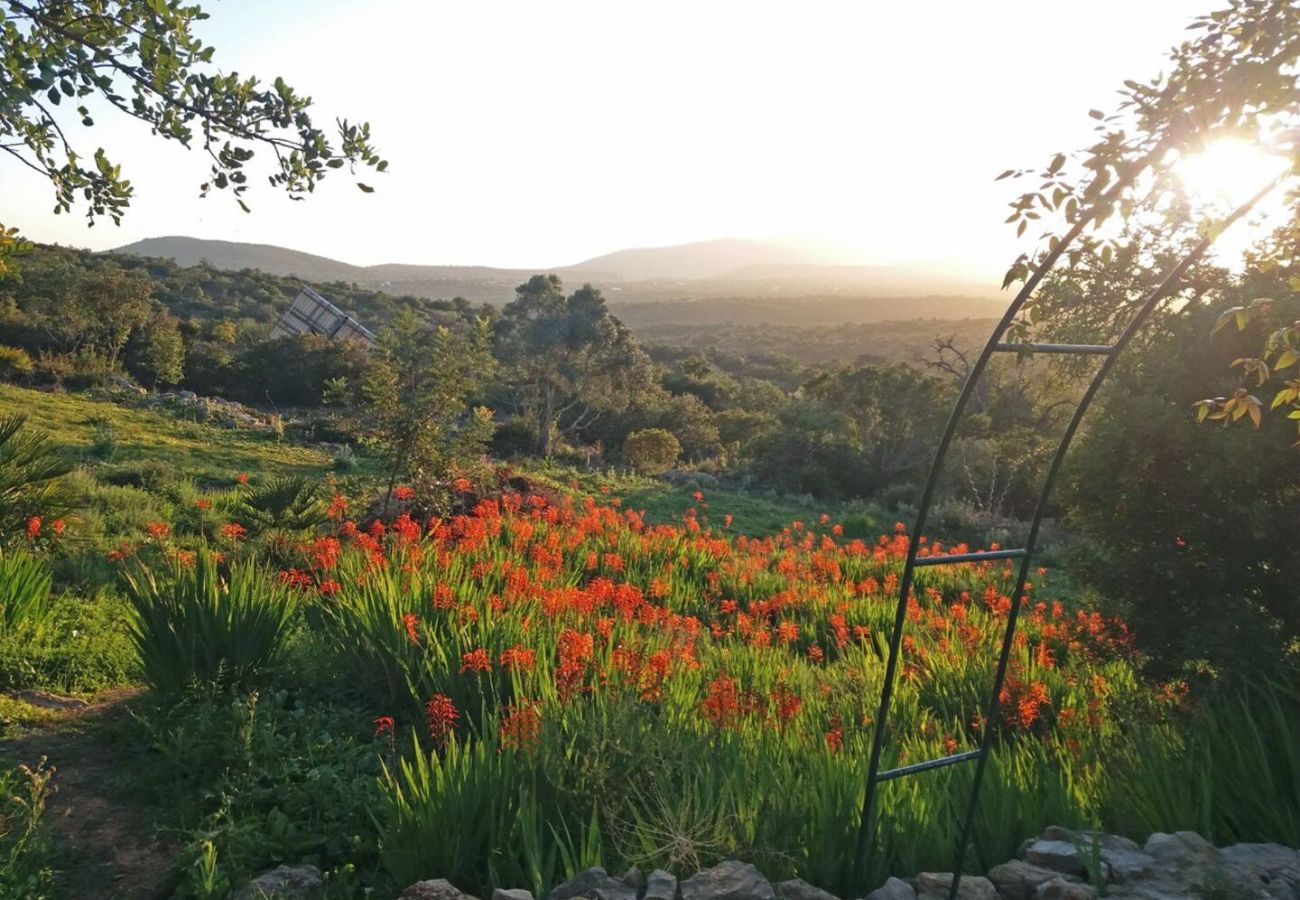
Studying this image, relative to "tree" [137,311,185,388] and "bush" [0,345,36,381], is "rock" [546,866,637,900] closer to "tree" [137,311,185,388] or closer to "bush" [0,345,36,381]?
"bush" [0,345,36,381]

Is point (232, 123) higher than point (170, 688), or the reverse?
point (232, 123)

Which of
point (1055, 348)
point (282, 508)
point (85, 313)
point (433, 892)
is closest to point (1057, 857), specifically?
point (1055, 348)

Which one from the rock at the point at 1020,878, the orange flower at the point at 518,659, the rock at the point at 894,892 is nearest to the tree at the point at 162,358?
the orange flower at the point at 518,659

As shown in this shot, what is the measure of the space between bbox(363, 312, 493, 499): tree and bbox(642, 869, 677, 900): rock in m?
6.20

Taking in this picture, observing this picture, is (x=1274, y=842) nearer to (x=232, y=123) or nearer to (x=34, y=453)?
(x=232, y=123)

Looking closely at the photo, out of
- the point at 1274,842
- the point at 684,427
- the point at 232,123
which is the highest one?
the point at 232,123

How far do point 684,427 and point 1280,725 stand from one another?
23.3 metres

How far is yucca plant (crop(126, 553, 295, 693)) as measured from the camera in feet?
16.1

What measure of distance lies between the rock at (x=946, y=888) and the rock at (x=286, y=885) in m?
2.17

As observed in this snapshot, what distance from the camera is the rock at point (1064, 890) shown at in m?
3.12

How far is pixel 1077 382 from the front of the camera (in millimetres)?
14164

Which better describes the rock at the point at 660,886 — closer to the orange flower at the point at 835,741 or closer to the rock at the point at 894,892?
the rock at the point at 894,892

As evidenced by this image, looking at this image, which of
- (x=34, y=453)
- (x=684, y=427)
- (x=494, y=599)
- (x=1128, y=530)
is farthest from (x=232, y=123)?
(x=684, y=427)

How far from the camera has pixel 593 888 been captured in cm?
302
